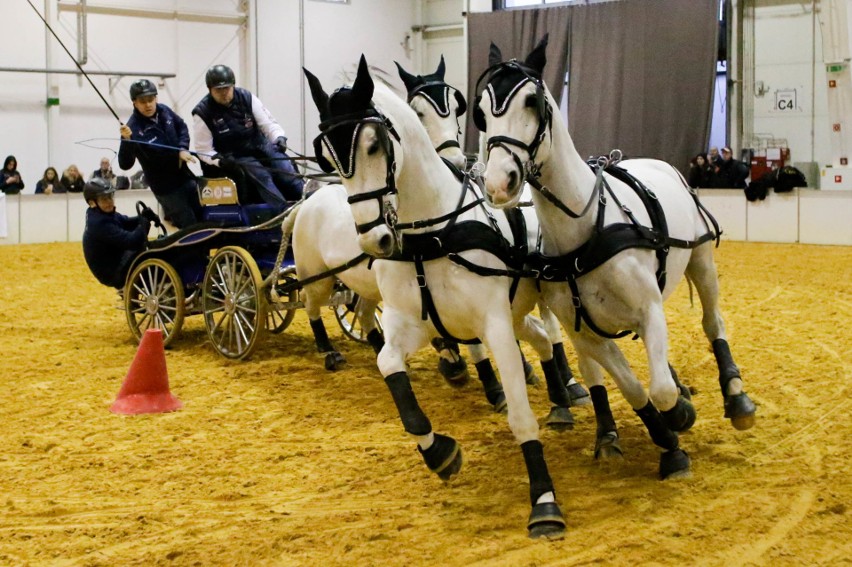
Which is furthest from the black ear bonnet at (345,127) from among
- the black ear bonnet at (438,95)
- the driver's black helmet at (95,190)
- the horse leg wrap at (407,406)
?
the driver's black helmet at (95,190)

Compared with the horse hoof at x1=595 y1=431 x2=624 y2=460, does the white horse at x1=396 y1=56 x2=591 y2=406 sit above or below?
above

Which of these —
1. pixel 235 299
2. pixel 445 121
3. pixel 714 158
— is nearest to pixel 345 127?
pixel 445 121

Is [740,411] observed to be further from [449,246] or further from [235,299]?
[235,299]

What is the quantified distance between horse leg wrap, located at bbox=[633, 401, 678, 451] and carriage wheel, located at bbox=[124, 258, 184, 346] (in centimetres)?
462

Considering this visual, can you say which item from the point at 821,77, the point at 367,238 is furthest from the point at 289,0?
the point at 367,238

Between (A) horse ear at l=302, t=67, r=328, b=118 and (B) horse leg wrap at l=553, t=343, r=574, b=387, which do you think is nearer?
(A) horse ear at l=302, t=67, r=328, b=118

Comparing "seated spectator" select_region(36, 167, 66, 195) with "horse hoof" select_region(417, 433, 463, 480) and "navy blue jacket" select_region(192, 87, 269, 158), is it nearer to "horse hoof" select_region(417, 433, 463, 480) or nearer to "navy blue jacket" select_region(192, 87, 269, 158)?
"navy blue jacket" select_region(192, 87, 269, 158)

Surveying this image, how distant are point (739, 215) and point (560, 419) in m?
12.6

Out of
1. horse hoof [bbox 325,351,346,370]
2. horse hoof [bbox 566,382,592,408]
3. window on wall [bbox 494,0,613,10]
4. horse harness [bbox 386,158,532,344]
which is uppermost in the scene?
window on wall [bbox 494,0,613,10]

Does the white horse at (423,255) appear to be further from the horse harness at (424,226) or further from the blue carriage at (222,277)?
the blue carriage at (222,277)

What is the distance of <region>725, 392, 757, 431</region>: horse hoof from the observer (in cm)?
541

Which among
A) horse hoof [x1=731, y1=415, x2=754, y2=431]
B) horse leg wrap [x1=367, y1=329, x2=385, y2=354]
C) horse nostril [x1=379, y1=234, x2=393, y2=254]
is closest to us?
horse nostril [x1=379, y1=234, x2=393, y2=254]

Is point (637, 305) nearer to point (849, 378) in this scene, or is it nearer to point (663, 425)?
point (663, 425)

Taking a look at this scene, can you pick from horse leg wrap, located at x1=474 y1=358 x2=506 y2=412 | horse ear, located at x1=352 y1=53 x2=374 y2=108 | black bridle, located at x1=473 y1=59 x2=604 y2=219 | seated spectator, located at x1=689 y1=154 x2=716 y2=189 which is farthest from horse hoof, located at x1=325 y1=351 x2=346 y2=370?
seated spectator, located at x1=689 y1=154 x2=716 y2=189
